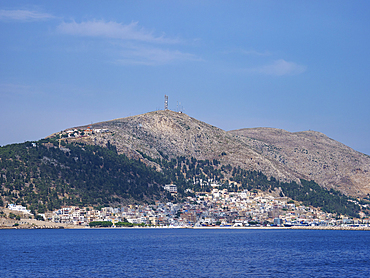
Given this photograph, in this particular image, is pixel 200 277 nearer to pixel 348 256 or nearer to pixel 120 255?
pixel 120 255

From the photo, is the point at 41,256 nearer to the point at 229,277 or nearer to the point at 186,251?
the point at 186,251

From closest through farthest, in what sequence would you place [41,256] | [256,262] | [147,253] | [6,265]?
[6,265], [256,262], [41,256], [147,253]

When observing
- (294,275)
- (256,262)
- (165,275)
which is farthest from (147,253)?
(294,275)

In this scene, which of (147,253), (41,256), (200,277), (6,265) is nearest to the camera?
(200,277)

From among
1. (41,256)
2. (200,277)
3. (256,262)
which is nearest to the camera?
(200,277)

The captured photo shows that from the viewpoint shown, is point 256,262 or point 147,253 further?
point 147,253

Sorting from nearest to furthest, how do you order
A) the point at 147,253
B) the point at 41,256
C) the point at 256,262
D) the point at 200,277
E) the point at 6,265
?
1. the point at 200,277
2. the point at 6,265
3. the point at 256,262
4. the point at 41,256
5. the point at 147,253

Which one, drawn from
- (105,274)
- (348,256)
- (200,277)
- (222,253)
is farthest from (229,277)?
(348,256)

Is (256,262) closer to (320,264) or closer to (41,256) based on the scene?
(320,264)

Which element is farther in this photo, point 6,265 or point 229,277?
point 6,265
